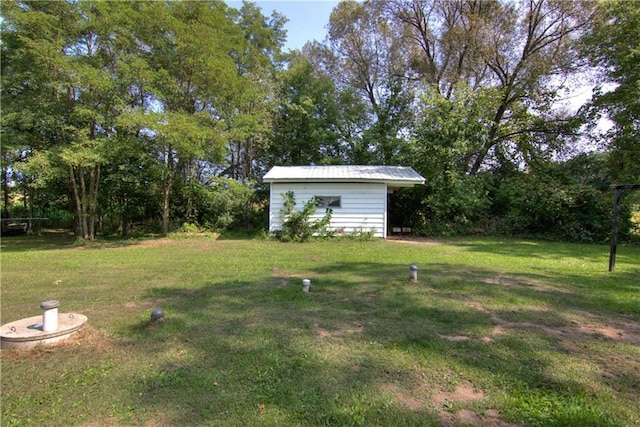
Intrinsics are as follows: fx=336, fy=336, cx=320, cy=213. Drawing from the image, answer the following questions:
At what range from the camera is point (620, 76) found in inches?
542

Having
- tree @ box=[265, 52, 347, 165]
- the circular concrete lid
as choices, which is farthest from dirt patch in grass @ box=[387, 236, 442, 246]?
the circular concrete lid

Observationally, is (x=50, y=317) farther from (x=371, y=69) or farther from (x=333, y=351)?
(x=371, y=69)

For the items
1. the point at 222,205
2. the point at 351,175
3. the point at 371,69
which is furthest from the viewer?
the point at 371,69

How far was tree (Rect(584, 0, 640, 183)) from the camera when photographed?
12953 millimetres

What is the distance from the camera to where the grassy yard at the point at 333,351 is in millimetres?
2348

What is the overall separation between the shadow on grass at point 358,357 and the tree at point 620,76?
12712mm

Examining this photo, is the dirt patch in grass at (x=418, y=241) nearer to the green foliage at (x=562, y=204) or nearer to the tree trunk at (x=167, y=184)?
the green foliage at (x=562, y=204)

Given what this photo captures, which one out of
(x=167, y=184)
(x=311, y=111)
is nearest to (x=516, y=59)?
(x=311, y=111)

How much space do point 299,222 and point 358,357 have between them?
31.9ft

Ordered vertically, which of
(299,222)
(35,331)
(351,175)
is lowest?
(35,331)

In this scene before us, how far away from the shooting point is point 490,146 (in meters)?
18.2

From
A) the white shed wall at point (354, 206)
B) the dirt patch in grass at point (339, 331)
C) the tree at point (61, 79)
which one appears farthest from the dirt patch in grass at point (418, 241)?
the tree at point (61, 79)

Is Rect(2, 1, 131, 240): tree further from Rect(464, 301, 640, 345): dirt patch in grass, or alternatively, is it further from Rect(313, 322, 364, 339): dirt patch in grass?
Rect(464, 301, 640, 345): dirt patch in grass

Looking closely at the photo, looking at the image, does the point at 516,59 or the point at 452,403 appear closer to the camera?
the point at 452,403
